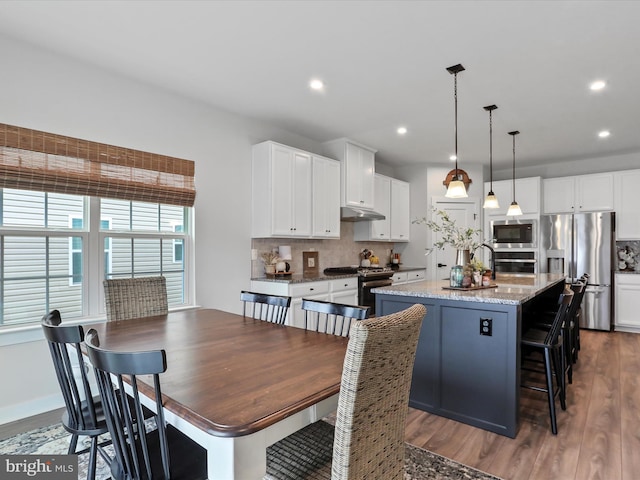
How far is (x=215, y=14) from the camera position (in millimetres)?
2215

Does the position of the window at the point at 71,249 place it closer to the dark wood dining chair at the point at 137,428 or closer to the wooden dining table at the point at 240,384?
the wooden dining table at the point at 240,384

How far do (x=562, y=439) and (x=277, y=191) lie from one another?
122 inches

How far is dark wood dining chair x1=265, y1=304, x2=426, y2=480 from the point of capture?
98 centimetres

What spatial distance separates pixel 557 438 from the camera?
2293 millimetres

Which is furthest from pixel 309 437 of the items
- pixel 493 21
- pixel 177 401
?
pixel 493 21

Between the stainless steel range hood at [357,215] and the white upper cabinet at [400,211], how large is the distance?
67 cm

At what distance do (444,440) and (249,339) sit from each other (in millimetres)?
1414

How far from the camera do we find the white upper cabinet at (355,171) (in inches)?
187

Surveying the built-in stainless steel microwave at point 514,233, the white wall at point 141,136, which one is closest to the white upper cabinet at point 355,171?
the white wall at point 141,136

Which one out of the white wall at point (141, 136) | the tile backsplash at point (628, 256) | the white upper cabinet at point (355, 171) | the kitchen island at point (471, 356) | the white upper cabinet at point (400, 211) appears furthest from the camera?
the white upper cabinet at point (400, 211)

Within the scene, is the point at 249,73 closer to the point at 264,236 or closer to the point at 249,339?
the point at 264,236

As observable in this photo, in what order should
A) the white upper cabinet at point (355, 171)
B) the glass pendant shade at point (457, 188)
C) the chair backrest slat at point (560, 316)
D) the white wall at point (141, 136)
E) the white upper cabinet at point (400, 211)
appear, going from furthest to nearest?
the white upper cabinet at point (400, 211) → the white upper cabinet at point (355, 171) → the glass pendant shade at point (457, 188) → the white wall at point (141, 136) → the chair backrest slat at point (560, 316)

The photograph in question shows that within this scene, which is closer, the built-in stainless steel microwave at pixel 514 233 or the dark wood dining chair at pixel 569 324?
the dark wood dining chair at pixel 569 324

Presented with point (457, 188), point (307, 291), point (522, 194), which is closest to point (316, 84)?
point (457, 188)
